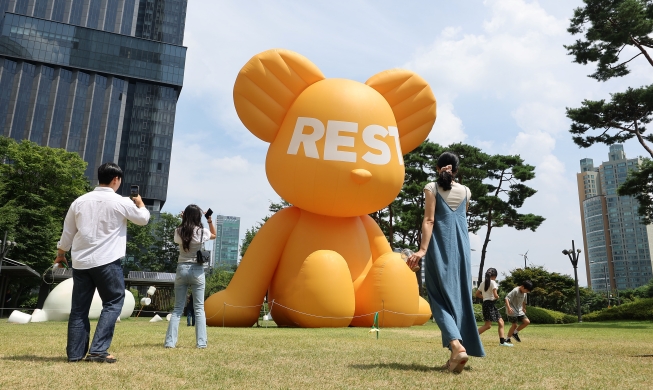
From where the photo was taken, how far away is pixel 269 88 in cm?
1039

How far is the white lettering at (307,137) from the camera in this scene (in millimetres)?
9805

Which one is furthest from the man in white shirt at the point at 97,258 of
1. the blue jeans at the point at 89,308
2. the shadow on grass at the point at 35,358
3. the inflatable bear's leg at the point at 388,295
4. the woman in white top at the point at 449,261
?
the inflatable bear's leg at the point at 388,295

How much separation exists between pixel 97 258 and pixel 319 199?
20.7 feet

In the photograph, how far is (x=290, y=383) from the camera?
300 centimetres

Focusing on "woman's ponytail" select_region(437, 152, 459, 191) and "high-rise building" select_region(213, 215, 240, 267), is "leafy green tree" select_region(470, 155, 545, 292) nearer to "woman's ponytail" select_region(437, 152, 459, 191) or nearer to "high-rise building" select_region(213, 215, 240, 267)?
"woman's ponytail" select_region(437, 152, 459, 191)

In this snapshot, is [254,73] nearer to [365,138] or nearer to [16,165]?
[365,138]

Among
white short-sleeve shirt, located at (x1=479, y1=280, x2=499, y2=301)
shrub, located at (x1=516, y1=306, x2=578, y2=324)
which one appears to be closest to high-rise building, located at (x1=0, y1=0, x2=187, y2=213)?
shrub, located at (x1=516, y1=306, x2=578, y2=324)

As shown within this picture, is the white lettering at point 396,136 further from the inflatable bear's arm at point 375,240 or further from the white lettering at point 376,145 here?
the inflatable bear's arm at point 375,240

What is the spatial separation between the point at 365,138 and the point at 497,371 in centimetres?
A: 684

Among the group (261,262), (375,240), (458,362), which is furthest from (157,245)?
(458,362)

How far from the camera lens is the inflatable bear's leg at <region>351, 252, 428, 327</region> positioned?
991 cm

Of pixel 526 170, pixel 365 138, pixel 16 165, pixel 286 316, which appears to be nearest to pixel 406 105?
pixel 365 138

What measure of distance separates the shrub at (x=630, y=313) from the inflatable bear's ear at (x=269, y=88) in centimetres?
1799

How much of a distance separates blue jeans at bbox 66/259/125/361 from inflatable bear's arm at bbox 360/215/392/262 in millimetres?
7733
